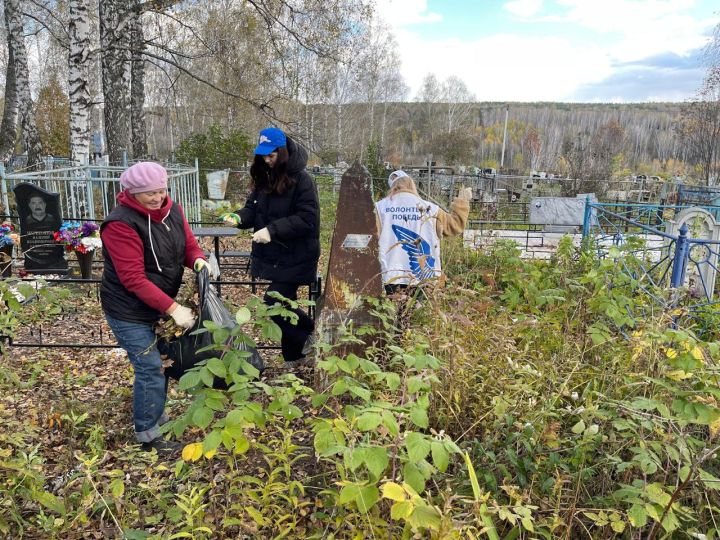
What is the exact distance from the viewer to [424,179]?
16375 millimetres

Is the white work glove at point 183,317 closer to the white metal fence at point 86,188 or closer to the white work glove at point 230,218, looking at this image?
the white work glove at point 230,218

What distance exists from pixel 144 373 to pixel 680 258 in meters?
4.32

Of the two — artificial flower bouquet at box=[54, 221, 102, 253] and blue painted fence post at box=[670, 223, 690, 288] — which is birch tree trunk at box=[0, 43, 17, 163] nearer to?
artificial flower bouquet at box=[54, 221, 102, 253]

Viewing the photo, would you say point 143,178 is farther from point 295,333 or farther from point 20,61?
point 20,61

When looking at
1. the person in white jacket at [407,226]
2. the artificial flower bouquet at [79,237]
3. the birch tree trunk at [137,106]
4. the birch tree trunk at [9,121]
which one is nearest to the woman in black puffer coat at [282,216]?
the person in white jacket at [407,226]

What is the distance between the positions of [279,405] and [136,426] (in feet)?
4.93

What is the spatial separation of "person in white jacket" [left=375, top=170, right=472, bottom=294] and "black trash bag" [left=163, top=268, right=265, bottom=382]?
1.41 meters

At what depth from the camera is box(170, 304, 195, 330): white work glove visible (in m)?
2.72

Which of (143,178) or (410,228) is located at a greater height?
(143,178)

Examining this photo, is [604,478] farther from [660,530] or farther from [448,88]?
[448,88]

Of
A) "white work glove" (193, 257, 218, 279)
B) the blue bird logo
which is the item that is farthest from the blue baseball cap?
the blue bird logo

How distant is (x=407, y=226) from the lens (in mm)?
4059

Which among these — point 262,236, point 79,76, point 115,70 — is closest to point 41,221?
point 79,76

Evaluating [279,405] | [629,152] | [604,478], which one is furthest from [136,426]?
[629,152]
